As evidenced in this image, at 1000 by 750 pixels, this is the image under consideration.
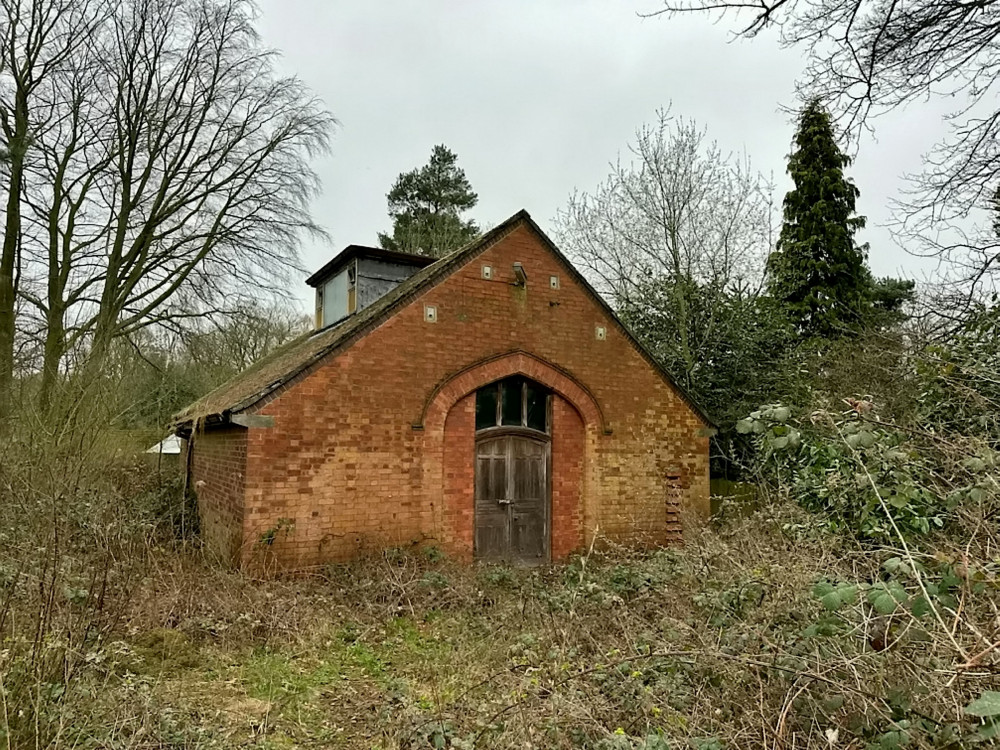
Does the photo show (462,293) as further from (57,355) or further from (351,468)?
(57,355)

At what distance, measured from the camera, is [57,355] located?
12539 mm

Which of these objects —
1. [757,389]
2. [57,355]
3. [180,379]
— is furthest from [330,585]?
[180,379]

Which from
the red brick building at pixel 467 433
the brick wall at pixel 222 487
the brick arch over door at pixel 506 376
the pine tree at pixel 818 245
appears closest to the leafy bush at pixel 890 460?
the brick arch over door at pixel 506 376

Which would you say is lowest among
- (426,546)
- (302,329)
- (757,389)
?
(426,546)

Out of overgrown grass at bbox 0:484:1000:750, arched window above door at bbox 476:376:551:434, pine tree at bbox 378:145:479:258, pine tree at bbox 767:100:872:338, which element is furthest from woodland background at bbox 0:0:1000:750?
pine tree at bbox 378:145:479:258

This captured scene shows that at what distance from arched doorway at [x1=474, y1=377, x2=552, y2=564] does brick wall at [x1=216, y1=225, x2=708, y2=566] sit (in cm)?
25

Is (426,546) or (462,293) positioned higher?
(462,293)

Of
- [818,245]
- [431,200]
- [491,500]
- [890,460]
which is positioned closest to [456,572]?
[491,500]

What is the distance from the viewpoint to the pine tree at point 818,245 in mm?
22266

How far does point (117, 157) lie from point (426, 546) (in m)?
13.7

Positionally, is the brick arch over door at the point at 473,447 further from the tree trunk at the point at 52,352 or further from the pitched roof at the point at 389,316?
the tree trunk at the point at 52,352

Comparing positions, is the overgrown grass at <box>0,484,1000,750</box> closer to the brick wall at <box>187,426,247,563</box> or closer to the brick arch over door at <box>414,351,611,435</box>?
the brick wall at <box>187,426,247,563</box>

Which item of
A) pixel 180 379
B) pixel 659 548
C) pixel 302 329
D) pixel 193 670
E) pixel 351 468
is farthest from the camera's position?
pixel 302 329

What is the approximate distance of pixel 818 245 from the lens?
74.6 feet
